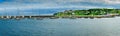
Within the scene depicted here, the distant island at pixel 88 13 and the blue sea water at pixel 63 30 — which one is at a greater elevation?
the blue sea water at pixel 63 30

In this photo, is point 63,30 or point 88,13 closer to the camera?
point 63,30

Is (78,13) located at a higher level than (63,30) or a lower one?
lower

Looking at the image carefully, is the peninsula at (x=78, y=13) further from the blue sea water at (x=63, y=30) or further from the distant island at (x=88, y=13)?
the blue sea water at (x=63, y=30)

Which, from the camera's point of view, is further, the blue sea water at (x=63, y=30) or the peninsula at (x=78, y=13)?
the peninsula at (x=78, y=13)

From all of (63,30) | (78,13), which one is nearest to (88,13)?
(78,13)

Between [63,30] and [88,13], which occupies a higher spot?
[63,30]

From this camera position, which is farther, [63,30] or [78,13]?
[78,13]

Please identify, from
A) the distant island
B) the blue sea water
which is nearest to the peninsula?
the distant island

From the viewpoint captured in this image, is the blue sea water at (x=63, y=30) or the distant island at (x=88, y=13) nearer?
the blue sea water at (x=63, y=30)

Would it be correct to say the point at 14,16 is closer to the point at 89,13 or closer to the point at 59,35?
the point at 89,13

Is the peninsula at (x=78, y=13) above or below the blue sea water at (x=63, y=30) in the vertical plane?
below

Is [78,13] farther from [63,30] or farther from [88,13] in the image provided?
[63,30]

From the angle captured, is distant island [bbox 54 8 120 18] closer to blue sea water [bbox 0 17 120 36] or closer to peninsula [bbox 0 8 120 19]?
peninsula [bbox 0 8 120 19]

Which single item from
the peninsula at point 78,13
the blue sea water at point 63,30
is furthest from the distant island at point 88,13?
the blue sea water at point 63,30
